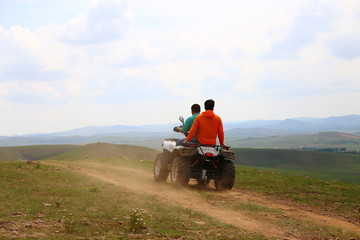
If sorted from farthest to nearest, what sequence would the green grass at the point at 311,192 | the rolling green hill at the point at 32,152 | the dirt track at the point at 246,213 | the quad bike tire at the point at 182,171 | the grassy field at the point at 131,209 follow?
the rolling green hill at the point at 32,152 < the quad bike tire at the point at 182,171 < the green grass at the point at 311,192 < the dirt track at the point at 246,213 < the grassy field at the point at 131,209

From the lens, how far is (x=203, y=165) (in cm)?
1434

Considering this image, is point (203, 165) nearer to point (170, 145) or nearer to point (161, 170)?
point (170, 145)

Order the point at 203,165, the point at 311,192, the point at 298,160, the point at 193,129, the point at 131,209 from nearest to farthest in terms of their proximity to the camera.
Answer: the point at 131,209 → the point at 193,129 → the point at 203,165 → the point at 311,192 → the point at 298,160

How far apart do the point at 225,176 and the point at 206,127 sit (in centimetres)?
190

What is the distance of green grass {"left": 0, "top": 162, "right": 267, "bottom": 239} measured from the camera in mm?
7629

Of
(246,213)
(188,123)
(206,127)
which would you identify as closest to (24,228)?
(246,213)

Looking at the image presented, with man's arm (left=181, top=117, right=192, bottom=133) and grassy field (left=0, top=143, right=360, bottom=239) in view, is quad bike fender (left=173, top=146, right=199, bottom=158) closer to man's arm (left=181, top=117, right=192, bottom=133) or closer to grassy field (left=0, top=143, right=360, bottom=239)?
man's arm (left=181, top=117, right=192, bottom=133)

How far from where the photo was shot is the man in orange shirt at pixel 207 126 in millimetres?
13852

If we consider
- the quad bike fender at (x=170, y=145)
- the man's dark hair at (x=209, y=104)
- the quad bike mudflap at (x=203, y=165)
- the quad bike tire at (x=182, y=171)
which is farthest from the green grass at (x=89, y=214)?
the man's dark hair at (x=209, y=104)

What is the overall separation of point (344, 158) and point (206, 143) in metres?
158

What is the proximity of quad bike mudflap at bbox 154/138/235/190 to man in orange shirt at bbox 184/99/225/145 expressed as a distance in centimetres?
31

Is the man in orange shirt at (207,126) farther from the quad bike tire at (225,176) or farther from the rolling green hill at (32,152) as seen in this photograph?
the rolling green hill at (32,152)

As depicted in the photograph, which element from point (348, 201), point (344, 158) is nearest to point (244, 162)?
point (344, 158)

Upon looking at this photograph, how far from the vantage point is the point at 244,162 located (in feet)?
565
